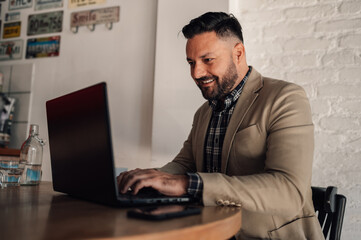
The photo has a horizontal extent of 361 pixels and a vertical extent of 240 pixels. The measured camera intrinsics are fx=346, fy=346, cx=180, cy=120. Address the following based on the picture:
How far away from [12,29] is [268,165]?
259 cm

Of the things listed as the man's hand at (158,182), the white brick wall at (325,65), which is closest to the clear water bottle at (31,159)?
the man's hand at (158,182)

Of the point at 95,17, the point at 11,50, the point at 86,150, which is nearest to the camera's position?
the point at 86,150

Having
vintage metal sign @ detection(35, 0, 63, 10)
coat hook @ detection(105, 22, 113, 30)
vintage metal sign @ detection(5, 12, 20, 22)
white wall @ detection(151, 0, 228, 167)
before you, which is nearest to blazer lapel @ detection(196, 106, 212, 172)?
white wall @ detection(151, 0, 228, 167)

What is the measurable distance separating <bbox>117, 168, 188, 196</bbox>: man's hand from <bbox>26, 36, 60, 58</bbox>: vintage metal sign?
2.05 m

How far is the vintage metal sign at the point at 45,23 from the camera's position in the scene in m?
2.65

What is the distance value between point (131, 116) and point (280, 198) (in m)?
1.53

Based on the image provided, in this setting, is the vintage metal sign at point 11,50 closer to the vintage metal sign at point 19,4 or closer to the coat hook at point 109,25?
the vintage metal sign at point 19,4

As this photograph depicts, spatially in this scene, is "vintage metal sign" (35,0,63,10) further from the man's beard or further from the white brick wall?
the man's beard

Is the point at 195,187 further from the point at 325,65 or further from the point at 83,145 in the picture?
the point at 325,65

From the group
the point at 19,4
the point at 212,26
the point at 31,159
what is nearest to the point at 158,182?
the point at 31,159

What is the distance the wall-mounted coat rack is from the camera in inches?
96.9

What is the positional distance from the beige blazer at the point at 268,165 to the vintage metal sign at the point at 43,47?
1.67 metres

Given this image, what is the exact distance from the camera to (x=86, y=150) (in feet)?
2.60

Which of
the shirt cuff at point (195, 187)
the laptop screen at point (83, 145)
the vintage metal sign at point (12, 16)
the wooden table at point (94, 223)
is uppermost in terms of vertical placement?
the vintage metal sign at point (12, 16)
